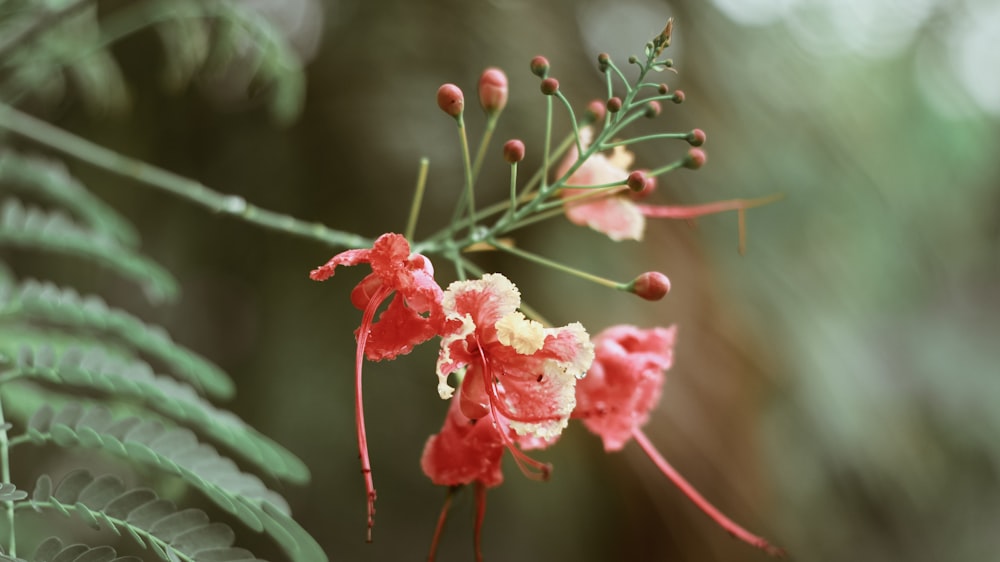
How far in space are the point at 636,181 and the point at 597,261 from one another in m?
1.21

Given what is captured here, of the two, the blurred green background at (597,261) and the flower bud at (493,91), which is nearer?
the flower bud at (493,91)

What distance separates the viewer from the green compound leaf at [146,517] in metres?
0.51

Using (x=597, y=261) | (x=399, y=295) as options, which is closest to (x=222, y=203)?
(x=399, y=295)

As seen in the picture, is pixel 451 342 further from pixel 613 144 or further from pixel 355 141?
pixel 355 141

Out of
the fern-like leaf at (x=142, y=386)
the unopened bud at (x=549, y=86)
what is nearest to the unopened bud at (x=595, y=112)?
the unopened bud at (x=549, y=86)

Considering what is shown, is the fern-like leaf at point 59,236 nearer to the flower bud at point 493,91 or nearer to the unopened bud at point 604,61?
the flower bud at point 493,91

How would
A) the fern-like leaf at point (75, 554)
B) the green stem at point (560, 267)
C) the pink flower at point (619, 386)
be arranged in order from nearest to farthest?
the fern-like leaf at point (75, 554) < the green stem at point (560, 267) < the pink flower at point (619, 386)

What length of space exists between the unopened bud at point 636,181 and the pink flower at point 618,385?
0.53 feet

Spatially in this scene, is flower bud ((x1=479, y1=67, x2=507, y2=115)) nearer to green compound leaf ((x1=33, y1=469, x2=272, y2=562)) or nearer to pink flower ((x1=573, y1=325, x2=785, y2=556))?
pink flower ((x1=573, y1=325, x2=785, y2=556))

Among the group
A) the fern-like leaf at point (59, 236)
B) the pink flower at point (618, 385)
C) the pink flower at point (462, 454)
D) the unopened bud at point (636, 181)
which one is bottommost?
the pink flower at point (462, 454)

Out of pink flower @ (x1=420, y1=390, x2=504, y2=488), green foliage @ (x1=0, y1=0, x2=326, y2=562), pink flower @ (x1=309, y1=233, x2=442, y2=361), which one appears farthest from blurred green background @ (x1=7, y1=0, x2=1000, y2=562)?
pink flower @ (x1=309, y1=233, x2=442, y2=361)

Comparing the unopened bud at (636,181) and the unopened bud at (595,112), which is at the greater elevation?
the unopened bud at (595,112)

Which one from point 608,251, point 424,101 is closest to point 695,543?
point 608,251

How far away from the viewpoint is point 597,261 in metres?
1.83
